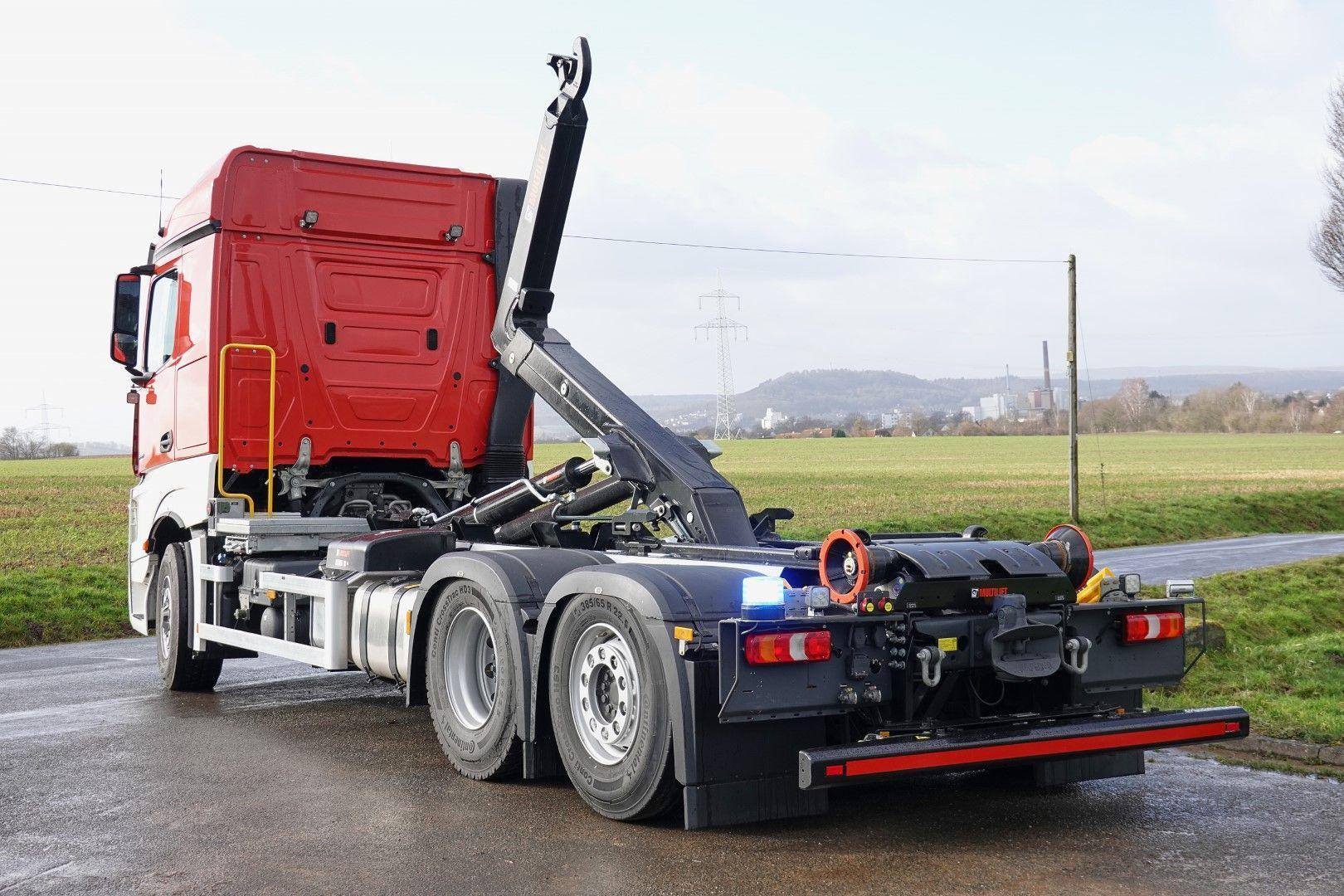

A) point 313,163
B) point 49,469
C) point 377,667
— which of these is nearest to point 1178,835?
point 377,667

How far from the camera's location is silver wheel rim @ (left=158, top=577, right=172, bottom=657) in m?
10.4

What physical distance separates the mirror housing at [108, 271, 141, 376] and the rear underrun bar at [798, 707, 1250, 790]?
790cm

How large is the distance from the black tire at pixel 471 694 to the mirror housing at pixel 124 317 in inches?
205

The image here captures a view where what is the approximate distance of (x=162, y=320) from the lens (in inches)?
427

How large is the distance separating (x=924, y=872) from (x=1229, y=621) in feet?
28.9

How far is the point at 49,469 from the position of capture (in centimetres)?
6481

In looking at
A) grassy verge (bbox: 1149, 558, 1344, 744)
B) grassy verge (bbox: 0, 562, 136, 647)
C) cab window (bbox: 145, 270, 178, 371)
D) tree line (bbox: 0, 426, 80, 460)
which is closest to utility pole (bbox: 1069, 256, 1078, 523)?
grassy verge (bbox: 1149, 558, 1344, 744)

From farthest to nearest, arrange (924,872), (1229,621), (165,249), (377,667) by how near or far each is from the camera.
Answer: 1. (1229,621)
2. (165,249)
3. (377,667)
4. (924,872)

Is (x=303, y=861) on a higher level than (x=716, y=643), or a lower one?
lower

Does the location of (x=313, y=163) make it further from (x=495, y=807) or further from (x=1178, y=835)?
(x=1178, y=835)

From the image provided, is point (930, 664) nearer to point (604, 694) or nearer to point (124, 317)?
point (604, 694)

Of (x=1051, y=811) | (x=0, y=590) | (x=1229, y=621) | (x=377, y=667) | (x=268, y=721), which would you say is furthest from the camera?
(x=0, y=590)

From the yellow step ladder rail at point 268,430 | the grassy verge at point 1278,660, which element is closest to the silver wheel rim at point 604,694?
the grassy verge at point 1278,660

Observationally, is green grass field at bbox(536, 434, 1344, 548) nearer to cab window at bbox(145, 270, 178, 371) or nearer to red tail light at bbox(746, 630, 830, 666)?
cab window at bbox(145, 270, 178, 371)
